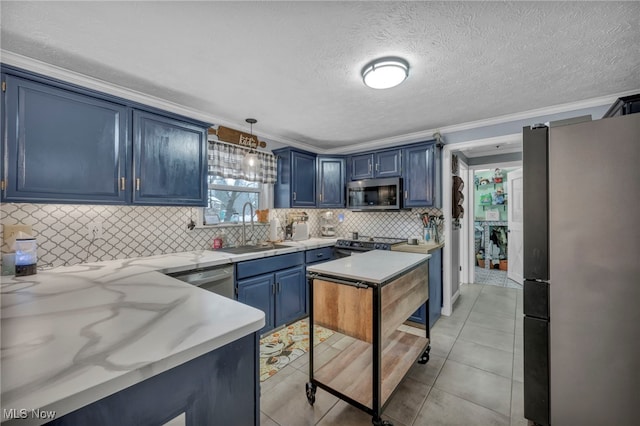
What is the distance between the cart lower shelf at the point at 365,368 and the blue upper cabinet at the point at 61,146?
2140mm

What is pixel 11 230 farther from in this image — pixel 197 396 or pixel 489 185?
pixel 489 185

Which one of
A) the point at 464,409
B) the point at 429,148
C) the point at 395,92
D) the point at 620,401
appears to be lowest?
the point at 464,409

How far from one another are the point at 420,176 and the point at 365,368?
7.88ft

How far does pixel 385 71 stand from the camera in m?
1.87

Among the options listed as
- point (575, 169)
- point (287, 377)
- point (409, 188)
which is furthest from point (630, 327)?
point (409, 188)

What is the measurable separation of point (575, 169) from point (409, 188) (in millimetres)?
2063

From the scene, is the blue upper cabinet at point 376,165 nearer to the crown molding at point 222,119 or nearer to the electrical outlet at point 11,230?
the crown molding at point 222,119

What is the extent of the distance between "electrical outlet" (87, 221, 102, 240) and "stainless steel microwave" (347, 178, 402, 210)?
293 cm

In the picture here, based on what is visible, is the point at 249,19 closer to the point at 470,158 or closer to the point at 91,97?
the point at 91,97

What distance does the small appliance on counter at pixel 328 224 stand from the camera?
4328 mm

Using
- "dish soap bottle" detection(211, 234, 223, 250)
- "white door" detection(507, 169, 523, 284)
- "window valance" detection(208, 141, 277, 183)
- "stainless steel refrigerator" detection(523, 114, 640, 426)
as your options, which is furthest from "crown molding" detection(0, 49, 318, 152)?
"white door" detection(507, 169, 523, 284)

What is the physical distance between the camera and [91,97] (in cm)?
197

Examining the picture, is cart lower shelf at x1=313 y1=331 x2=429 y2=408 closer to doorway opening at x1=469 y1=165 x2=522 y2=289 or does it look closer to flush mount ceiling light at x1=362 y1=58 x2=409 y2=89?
flush mount ceiling light at x1=362 y1=58 x2=409 y2=89

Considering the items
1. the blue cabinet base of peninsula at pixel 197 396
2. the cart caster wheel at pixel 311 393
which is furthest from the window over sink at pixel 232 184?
the blue cabinet base of peninsula at pixel 197 396
